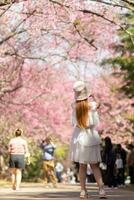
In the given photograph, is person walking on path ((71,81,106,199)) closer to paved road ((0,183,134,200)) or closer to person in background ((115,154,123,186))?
paved road ((0,183,134,200))

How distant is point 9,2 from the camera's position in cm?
1494

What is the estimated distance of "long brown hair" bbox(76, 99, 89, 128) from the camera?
13.4 metres

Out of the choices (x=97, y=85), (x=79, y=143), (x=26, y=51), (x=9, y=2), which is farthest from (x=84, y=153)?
(x=97, y=85)

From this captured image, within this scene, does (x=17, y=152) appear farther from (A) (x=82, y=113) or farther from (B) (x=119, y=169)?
(A) (x=82, y=113)

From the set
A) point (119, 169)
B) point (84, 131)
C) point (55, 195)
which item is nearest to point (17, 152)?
point (55, 195)

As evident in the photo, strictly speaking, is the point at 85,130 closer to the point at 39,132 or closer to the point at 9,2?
the point at 9,2

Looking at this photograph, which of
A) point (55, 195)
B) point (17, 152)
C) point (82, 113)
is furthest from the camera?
point (17, 152)

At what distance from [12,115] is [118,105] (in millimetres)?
15950

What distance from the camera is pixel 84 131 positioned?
13.5 metres

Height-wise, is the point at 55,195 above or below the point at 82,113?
below

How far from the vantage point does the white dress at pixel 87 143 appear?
13391 mm

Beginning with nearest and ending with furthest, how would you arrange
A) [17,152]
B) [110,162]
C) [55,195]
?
[55,195], [17,152], [110,162]

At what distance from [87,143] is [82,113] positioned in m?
0.54

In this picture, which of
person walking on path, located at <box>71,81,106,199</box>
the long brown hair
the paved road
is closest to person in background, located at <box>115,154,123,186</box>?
the paved road
